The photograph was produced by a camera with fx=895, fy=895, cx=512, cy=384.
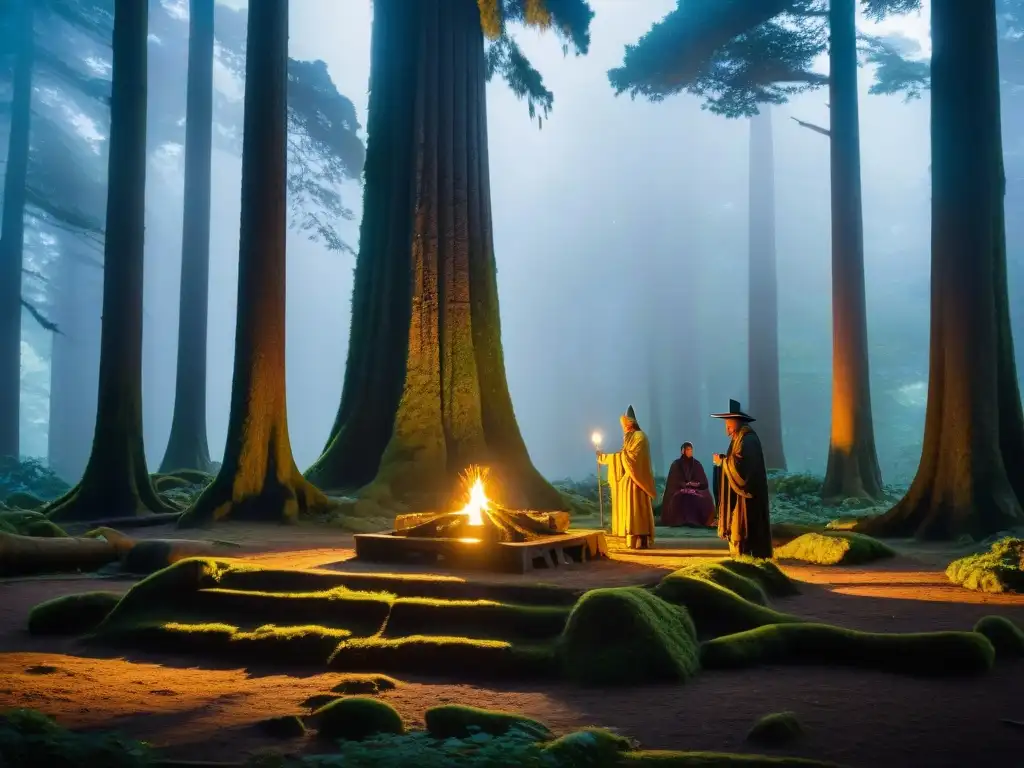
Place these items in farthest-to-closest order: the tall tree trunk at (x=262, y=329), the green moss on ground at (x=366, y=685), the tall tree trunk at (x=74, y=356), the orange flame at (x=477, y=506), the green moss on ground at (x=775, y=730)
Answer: the tall tree trunk at (x=74, y=356)
the tall tree trunk at (x=262, y=329)
the orange flame at (x=477, y=506)
the green moss on ground at (x=366, y=685)
the green moss on ground at (x=775, y=730)

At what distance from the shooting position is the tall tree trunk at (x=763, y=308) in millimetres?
26797

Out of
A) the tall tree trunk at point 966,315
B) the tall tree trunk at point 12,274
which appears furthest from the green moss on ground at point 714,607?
the tall tree trunk at point 12,274

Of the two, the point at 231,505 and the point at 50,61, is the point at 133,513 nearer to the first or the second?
the point at 231,505

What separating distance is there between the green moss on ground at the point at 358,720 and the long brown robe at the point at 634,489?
6616 mm

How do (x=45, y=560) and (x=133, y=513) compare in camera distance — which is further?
(x=133, y=513)

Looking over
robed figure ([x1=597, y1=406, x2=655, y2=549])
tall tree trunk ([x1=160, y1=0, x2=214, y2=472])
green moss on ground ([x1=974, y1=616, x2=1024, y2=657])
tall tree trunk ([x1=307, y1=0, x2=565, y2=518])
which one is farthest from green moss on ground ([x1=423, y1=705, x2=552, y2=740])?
tall tree trunk ([x1=160, y1=0, x2=214, y2=472])

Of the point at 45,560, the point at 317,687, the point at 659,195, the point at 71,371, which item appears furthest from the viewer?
the point at 659,195

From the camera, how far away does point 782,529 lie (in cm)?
1184

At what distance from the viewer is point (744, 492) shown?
9.05 metres

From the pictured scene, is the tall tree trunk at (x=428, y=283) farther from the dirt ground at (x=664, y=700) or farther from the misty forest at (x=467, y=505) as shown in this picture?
the dirt ground at (x=664, y=700)

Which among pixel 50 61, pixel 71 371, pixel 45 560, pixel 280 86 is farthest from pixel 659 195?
pixel 45 560

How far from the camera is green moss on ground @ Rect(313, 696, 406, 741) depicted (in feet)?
14.5

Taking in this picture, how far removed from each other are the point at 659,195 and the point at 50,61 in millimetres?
84151

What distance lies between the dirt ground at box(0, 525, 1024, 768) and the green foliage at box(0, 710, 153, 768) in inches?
16.4
